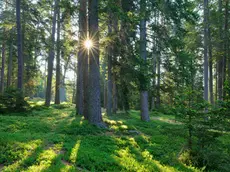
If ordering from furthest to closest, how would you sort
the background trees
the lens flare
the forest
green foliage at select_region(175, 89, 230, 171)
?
the lens flare < the background trees < green foliage at select_region(175, 89, 230, 171) < the forest

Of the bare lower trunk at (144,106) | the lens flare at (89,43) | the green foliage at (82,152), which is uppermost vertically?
the lens flare at (89,43)

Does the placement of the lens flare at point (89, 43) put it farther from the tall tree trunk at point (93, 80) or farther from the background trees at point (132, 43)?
the tall tree trunk at point (93, 80)

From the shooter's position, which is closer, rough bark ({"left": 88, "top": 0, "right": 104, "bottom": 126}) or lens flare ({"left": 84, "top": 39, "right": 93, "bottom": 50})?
rough bark ({"left": 88, "top": 0, "right": 104, "bottom": 126})

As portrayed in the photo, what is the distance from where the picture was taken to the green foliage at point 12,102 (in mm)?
11648

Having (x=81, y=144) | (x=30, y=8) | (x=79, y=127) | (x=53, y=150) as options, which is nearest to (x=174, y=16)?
(x=79, y=127)

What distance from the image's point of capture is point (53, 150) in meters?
5.28

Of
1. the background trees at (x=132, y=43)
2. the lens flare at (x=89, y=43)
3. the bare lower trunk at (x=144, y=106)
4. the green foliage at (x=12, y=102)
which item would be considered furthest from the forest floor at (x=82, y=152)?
the bare lower trunk at (x=144, y=106)

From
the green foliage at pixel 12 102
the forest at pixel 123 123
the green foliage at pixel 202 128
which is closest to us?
the forest at pixel 123 123

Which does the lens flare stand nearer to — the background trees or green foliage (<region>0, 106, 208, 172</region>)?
the background trees

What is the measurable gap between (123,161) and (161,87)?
858 cm

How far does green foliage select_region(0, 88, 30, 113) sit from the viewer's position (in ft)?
38.2

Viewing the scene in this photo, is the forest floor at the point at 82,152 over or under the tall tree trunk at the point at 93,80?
under

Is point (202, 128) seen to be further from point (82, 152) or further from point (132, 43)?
point (132, 43)

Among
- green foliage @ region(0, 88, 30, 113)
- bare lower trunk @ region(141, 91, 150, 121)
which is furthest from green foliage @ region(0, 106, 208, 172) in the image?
bare lower trunk @ region(141, 91, 150, 121)
